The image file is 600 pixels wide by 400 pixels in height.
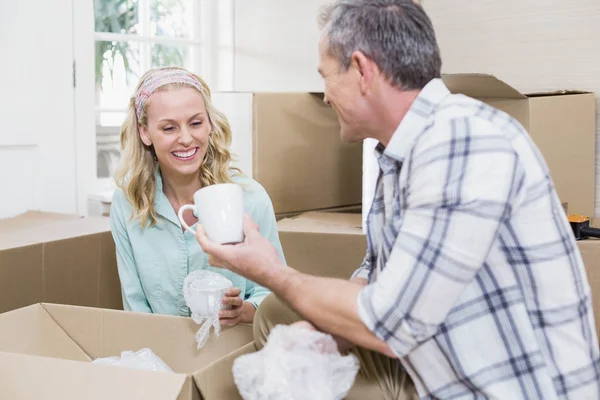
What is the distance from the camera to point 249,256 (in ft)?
3.52

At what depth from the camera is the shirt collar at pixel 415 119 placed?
41.1 inches

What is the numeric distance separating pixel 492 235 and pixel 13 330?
93 centimetres

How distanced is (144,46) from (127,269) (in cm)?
122

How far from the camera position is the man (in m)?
0.92

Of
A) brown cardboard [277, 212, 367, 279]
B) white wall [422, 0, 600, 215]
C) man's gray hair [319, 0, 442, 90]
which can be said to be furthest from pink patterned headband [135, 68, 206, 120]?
white wall [422, 0, 600, 215]

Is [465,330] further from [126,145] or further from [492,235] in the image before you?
[126,145]

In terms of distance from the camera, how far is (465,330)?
0.99 m

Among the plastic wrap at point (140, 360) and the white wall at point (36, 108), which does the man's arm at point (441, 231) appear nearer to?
the plastic wrap at point (140, 360)

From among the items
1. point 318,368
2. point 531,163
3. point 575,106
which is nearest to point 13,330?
point 318,368

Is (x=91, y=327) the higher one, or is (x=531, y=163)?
(x=531, y=163)

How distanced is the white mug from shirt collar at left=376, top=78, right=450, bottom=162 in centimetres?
24

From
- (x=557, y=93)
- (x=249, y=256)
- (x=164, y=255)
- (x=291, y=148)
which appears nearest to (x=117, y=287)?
(x=164, y=255)

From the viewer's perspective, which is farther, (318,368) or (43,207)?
(43,207)

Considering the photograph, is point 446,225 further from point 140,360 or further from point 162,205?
point 162,205
